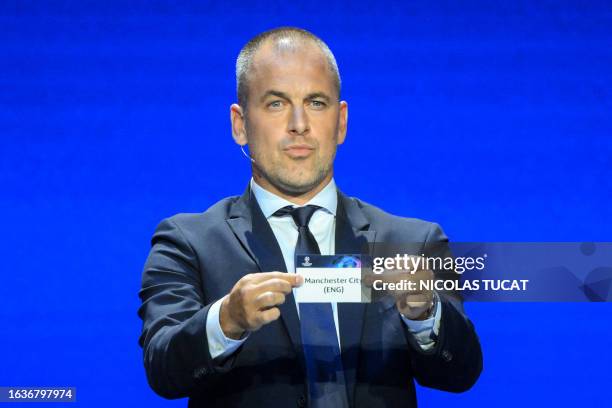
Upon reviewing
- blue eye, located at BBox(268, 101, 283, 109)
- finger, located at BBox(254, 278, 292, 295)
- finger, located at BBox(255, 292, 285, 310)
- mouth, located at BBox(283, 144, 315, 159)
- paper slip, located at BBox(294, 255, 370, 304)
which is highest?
blue eye, located at BBox(268, 101, 283, 109)

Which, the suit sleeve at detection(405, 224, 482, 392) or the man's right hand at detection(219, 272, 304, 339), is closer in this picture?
the man's right hand at detection(219, 272, 304, 339)

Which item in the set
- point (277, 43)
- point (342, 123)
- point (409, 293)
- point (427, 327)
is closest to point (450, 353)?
point (427, 327)

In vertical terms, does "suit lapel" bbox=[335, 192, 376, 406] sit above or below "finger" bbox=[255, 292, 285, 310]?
above

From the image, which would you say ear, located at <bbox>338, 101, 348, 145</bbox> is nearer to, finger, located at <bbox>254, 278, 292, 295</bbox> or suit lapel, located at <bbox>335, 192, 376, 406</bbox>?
suit lapel, located at <bbox>335, 192, 376, 406</bbox>

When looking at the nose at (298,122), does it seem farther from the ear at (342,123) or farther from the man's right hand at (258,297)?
the man's right hand at (258,297)

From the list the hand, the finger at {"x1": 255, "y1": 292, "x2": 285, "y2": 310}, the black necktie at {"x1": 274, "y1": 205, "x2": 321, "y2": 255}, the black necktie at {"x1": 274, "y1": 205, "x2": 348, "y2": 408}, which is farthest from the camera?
the black necktie at {"x1": 274, "y1": 205, "x2": 321, "y2": 255}

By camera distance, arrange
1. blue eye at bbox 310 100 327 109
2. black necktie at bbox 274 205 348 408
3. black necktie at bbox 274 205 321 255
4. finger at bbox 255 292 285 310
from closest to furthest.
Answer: finger at bbox 255 292 285 310, black necktie at bbox 274 205 348 408, black necktie at bbox 274 205 321 255, blue eye at bbox 310 100 327 109

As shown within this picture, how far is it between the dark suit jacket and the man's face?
109 mm

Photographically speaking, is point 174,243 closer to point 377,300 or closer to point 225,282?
point 225,282

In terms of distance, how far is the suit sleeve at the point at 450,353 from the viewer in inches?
64.4

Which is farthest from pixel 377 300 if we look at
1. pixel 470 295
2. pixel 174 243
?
pixel 174 243

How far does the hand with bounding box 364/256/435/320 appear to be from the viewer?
60.6 inches

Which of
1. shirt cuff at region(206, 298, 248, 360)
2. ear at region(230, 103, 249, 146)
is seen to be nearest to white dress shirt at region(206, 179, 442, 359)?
ear at region(230, 103, 249, 146)

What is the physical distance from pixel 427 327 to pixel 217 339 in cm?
36
